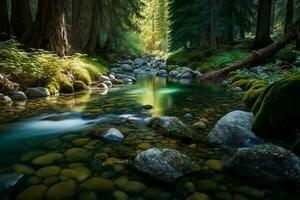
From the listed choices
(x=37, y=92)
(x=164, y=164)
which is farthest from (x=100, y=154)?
(x=37, y=92)

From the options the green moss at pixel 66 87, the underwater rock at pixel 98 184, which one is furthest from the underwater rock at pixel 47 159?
the green moss at pixel 66 87

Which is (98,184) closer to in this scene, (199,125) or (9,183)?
(9,183)

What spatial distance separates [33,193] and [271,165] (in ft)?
8.59

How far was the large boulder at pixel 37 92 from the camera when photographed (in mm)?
8945

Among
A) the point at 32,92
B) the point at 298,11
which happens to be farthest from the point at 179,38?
the point at 32,92

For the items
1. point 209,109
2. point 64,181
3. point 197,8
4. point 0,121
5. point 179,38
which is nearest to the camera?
point 64,181

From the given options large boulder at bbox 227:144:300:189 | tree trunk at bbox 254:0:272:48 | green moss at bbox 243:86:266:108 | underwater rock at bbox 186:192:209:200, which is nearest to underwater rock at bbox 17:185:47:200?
underwater rock at bbox 186:192:209:200

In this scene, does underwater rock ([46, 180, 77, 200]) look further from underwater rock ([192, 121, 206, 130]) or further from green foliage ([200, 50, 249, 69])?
green foliage ([200, 50, 249, 69])

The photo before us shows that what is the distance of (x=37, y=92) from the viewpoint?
9070 mm

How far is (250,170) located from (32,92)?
714 centimetres

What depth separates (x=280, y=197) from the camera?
321 centimetres

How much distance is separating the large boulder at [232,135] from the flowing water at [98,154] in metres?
0.23

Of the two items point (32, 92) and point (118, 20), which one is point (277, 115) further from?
point (118, 20)

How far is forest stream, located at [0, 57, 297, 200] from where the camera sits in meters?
3.33
